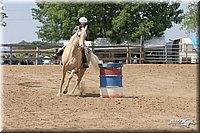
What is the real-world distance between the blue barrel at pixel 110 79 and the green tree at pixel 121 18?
24245mm

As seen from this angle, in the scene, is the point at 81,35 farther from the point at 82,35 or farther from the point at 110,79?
the point at 110,79

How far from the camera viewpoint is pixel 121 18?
35.7 meters

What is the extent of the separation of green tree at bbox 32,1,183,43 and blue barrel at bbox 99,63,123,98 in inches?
955

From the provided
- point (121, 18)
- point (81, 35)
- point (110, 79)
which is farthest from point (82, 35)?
point (121, 18)

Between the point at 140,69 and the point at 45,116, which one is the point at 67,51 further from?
the point at 140,69

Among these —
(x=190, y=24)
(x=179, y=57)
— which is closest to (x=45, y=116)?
(x=179, y=57)

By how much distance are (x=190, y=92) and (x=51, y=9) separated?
87.6 ft

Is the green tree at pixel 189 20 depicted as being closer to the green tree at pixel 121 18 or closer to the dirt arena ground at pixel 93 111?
the green tree at pixel 121 18

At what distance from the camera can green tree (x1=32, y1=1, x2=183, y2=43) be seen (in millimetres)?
35781

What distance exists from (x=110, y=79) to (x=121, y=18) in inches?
1006

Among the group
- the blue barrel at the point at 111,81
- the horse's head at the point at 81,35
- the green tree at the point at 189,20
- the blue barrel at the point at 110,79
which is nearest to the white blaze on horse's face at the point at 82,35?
the horse's head at the point at 81,35

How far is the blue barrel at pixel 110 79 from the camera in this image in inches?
416

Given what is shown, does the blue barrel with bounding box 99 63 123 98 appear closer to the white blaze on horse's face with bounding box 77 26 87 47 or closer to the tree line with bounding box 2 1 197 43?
the white blaze on horse's face with bounding box 77 26 87 47

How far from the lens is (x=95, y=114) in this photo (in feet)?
26.3
